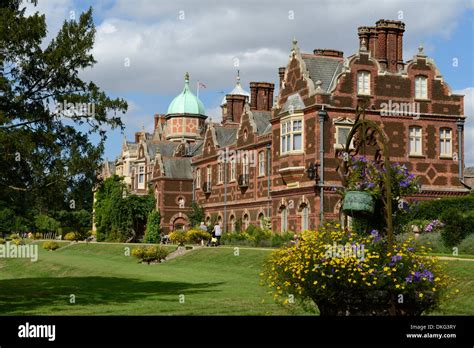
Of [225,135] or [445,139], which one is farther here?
[225,135]

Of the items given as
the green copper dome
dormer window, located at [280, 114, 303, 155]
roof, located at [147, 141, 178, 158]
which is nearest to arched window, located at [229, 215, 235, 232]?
dormer window, located at [280, 114, 303, 155]

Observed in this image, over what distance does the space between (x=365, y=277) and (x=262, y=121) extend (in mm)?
42661

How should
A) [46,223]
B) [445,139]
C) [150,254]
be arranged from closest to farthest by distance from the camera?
[150,254] → [445,139] → [46,223]

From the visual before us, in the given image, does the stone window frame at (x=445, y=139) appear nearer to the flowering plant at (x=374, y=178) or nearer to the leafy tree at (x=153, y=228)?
the leafy tree at (x=153, y=228)

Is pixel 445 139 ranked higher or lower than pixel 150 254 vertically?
higher

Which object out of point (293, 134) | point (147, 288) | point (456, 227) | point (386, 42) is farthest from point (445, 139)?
point (147, 288)

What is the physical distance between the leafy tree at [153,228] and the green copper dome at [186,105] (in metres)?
19.7

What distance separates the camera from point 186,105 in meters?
82.9

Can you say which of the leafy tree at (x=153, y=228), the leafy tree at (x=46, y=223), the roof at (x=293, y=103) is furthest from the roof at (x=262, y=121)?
the leafy tree at (x=46, y=223)

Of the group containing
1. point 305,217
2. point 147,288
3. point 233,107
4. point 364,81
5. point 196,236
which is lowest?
point 147,288

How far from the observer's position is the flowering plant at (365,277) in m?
12.9

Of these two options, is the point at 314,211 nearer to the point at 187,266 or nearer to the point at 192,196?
the point at 187,266

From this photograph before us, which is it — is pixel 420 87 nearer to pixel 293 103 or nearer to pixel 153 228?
pixel 293 103

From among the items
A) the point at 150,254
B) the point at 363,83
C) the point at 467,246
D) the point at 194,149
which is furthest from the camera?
the point at 194,149
